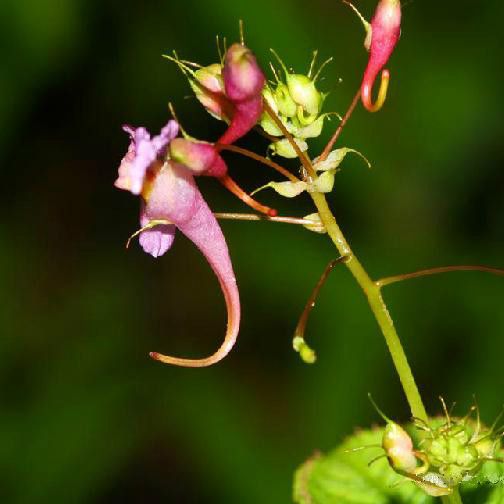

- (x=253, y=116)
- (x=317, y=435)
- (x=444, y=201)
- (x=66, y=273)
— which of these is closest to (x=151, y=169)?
(x=253, y=116)

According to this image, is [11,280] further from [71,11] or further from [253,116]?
[253,116]

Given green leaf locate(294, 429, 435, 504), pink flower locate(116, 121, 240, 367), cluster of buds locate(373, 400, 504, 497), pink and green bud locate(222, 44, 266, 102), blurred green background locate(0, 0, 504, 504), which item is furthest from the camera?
blurred green background locate(0, 0, 504, 504)

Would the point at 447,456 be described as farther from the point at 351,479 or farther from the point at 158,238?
the point at 351,479


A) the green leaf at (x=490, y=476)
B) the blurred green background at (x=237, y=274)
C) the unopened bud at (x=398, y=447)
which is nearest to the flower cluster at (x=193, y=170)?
the unopened bud at (x=398, y=447)

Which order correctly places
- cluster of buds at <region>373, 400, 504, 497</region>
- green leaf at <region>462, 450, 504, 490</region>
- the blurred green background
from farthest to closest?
1. the blurred green background
2. green leaf at <region>462, 450, 504, 490</region>
3. cluster of buds at <region>373, 400, 504, 497</region>

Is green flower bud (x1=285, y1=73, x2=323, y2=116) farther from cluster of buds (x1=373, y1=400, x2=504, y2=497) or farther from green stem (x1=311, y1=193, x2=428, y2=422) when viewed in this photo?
cluster of buds (x1=373, y1=400, x2=504, y2=497)

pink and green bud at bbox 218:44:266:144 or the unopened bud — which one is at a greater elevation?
pink and green bud at bbox 218:44:266:144

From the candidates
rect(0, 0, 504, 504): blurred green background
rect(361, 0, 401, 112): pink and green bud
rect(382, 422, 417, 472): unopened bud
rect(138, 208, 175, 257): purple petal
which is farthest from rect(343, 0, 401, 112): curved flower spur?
rect(0, 0, 504, 504): blurred green background

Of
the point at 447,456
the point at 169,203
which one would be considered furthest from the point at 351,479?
the point at 169,203
